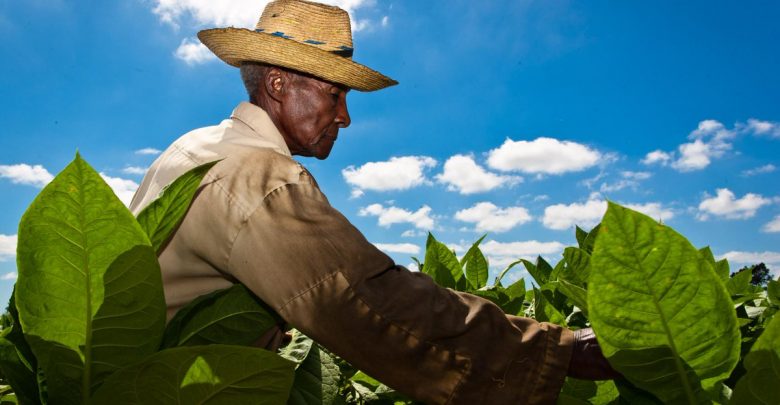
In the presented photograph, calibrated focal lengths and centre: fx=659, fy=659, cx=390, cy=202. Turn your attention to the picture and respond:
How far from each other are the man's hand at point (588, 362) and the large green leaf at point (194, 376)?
0.79 metres

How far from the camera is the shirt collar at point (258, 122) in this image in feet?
8.41

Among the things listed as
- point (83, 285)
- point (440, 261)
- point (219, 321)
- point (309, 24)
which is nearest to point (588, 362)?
point (219, 321)

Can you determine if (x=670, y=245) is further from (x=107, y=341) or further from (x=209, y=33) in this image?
(x=209, y=33)

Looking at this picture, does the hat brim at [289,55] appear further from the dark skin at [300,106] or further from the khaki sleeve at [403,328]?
the khaki sleeve at [403,328]

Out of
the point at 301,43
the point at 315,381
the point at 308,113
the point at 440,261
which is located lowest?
the point at 315,381

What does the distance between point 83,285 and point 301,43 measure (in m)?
1.99

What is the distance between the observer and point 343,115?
3.03m

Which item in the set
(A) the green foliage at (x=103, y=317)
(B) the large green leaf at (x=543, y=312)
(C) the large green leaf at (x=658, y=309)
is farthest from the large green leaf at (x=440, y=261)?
(A) the green foliage at (x=103, y=317)

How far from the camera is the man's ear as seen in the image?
291cm

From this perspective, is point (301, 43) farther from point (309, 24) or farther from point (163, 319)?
point (163, 319)

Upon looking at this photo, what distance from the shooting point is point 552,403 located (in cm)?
153

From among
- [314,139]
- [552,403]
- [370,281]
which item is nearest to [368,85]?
[314,139]

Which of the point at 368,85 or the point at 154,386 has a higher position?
the point at 368,85

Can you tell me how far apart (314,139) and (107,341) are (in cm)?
196
